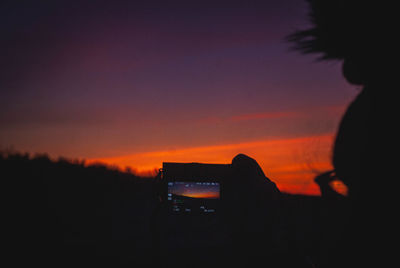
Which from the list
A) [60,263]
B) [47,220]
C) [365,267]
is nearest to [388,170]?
[365,267]

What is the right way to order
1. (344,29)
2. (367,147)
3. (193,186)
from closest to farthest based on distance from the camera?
(367,147) → (344,29) → (193,186)

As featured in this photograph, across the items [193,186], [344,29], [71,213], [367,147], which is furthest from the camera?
[71,213]

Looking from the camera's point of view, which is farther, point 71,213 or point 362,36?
point 71,213

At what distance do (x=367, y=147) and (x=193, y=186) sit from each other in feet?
6.89

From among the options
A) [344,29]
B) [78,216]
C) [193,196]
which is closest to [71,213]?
[78,216]

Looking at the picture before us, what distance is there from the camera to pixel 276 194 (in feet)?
9.55

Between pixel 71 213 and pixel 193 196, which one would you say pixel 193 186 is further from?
pixel 71 213

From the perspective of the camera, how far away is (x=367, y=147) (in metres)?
1.20

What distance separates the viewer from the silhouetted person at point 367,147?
116 cm

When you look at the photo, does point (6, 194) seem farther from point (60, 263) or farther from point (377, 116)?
point (377, 116)

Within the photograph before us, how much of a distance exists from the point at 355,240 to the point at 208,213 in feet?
6.90

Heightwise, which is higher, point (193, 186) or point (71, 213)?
point (193, 186)

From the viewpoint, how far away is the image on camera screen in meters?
3.16

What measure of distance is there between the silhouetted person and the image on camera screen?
187 centimetres
